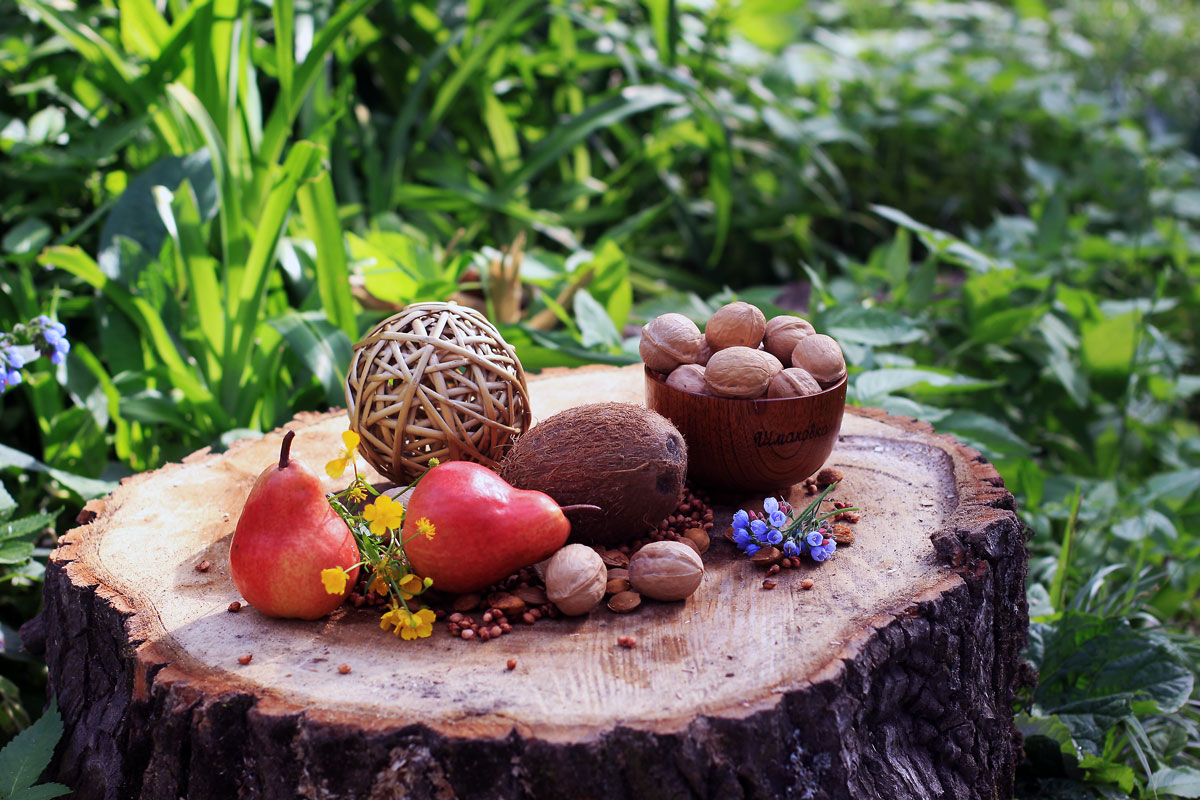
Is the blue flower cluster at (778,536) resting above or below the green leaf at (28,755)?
above

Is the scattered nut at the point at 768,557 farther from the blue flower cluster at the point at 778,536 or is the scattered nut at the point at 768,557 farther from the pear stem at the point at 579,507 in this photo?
the pear stem at the point at 579,507

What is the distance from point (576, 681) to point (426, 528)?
30 cm

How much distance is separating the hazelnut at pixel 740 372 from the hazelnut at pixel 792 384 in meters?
0.01

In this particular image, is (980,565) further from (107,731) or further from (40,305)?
(40,305)

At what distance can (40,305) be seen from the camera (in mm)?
2504

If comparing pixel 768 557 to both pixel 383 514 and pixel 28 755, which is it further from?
pixel 28 755

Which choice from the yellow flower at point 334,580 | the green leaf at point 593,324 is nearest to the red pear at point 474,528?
the yellow flower at point 334,580

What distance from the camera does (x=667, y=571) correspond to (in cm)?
135

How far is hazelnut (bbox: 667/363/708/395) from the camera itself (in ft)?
5.21

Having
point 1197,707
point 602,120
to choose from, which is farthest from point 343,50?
point 1197,707

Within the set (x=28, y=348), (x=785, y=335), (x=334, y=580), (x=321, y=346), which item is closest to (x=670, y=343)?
(x=785, y=335)

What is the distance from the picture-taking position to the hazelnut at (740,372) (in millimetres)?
1527

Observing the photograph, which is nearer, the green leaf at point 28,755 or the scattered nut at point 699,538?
the green leaf at point 28,755

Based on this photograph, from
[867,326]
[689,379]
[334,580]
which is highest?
[689,379]
